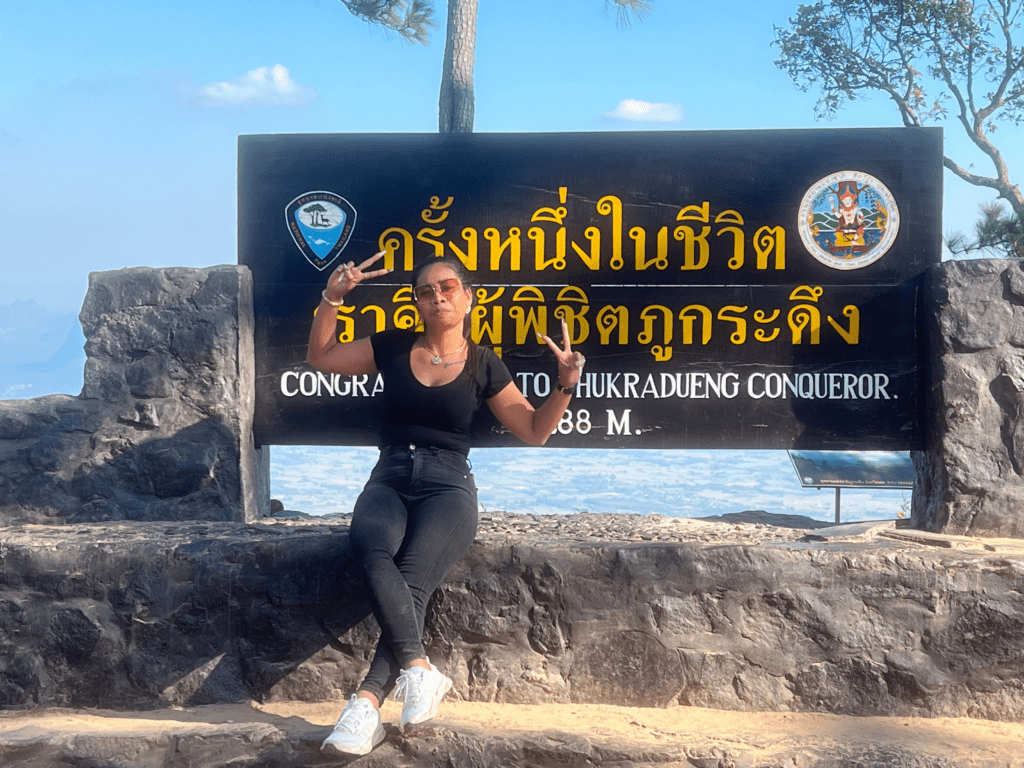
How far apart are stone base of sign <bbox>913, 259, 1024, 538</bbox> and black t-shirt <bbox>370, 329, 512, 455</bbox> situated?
2146mm

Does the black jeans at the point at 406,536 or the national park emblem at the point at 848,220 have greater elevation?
the national park emblem at the point at 848,220

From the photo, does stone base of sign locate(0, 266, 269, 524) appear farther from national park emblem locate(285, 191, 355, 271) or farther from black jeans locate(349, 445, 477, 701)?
black jeans locate(349, 445, 477, 701)

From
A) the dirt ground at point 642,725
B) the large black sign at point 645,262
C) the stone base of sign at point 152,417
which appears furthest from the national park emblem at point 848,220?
the stone base of sign at point 152,417

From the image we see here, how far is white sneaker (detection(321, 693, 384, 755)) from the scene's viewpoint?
117 inches

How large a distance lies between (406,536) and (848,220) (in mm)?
2625

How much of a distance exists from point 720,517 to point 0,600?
3.34 m

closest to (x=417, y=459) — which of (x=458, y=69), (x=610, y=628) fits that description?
(x=610, y=628)

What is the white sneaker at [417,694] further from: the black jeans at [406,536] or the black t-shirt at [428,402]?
the black t-shirt at [428,402]

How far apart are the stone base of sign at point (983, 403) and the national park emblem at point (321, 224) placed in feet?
9.14

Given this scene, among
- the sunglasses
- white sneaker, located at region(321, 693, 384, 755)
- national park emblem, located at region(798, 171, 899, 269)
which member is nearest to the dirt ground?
white sneaker, located at region(321, 693, 384, 755)

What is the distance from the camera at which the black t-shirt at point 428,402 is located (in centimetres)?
339

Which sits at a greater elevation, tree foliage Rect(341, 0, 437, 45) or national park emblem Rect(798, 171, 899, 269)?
tree foliage Rect(341, 0, 437, 45)

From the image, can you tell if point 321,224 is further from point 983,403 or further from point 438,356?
point 983,403

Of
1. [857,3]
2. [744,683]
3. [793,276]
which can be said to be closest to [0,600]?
[744,683]
